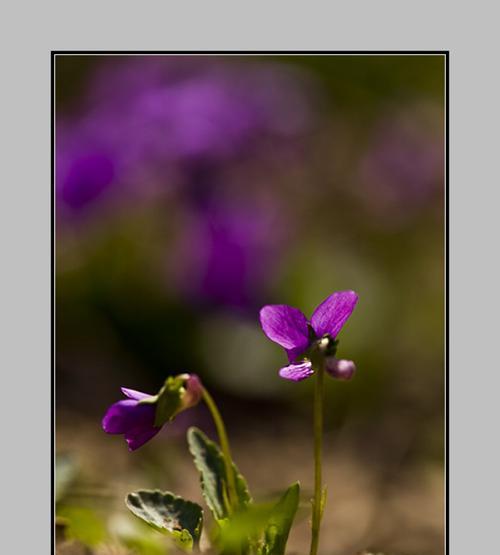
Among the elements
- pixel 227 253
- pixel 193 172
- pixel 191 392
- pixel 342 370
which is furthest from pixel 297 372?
pixel 193 172

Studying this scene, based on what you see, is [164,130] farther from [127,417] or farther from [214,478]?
[127,417]

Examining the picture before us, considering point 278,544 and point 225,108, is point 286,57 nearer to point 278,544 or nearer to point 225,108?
point 225,108

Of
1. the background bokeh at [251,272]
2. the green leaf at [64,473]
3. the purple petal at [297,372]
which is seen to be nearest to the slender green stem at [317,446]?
the purple petal at [297,372]

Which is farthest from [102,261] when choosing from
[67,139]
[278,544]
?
[278,544]

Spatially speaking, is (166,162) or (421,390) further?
(166,162)

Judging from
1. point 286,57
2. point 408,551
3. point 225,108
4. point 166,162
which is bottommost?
point 408,551

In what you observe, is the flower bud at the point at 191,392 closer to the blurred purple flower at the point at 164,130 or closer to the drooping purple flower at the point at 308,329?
the drooping purple flower at the point at 308,329

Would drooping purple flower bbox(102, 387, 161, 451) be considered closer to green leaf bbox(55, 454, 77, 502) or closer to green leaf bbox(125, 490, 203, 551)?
green leaf bbox(125, 490, 203, 551)

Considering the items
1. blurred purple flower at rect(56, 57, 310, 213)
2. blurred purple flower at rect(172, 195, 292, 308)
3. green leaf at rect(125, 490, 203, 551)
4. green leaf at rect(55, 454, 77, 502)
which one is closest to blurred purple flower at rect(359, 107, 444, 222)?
blurred purple flower at rect(56, 57, 310, 213)
